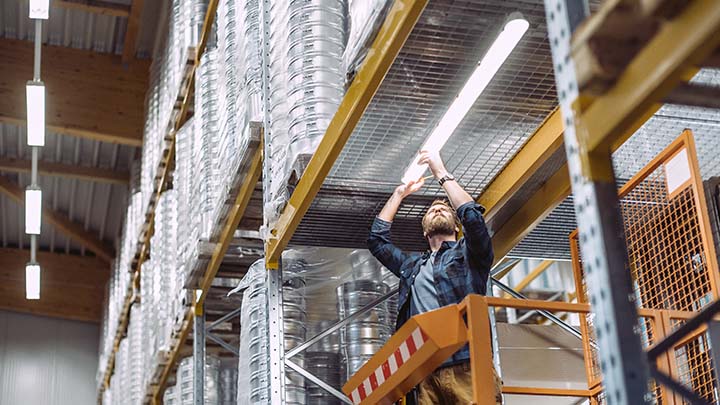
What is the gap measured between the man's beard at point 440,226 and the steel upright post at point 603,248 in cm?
302

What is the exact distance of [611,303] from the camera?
247cm

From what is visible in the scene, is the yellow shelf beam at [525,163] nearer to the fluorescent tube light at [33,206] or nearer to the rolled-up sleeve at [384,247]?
the rolled-up sleeve at [384,247]

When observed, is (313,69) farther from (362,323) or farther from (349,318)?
(362,323)

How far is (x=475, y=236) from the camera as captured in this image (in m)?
5.24

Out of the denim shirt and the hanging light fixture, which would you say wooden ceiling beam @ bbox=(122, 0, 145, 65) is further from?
the denim shirt

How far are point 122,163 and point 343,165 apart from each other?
42.2 feet

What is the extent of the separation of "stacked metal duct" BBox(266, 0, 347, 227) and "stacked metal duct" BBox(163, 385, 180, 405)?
4346 millimetres

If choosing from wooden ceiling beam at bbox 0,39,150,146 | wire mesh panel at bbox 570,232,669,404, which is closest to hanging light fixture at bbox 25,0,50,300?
wooden ceiling beam at bbox 0,39,150,146

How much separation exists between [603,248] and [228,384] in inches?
281

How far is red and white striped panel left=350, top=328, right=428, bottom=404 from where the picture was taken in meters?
4.57

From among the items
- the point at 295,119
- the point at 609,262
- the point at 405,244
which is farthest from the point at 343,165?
the point at 609,262

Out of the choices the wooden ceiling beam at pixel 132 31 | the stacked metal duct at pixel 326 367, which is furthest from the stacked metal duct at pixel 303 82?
the wooden ceiling beam at pixel 132 31

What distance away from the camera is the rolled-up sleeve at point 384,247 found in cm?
588

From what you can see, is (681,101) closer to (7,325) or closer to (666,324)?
(666,324)
